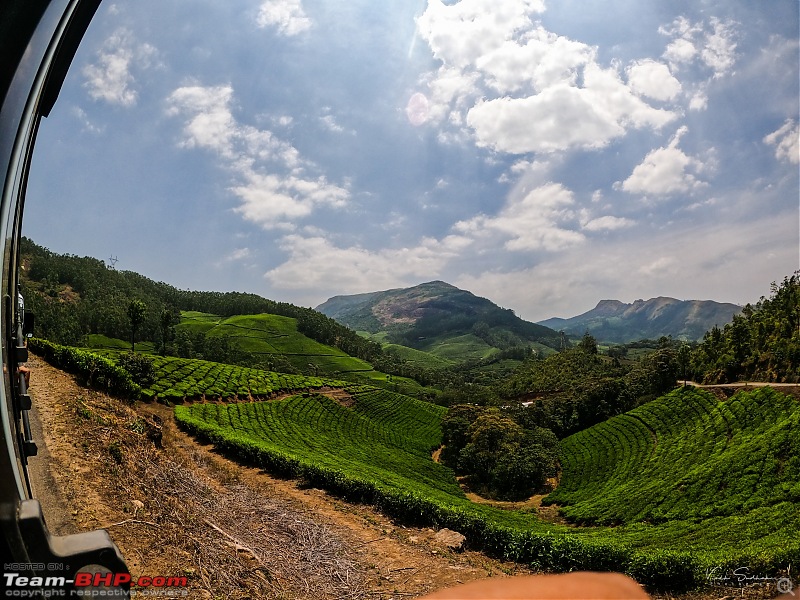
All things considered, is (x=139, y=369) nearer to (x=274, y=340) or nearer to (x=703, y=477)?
(x=703, y=477)

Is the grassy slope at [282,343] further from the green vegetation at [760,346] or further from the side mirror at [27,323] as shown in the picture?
the side mirror at [27,323]

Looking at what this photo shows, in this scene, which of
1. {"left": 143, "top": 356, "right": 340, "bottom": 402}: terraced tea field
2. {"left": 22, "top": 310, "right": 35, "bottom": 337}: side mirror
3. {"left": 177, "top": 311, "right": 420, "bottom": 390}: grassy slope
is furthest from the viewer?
{"left": 177, "top": 311, "right": 420, "bottom": 390}: grassy slope

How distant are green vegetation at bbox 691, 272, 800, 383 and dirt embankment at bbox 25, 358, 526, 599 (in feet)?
147

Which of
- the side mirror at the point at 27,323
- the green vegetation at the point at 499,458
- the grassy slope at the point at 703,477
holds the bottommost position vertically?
the green vegetation at the point at 499,458

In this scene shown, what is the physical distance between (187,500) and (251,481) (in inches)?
395

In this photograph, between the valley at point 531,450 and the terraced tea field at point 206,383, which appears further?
the terraced tea field at point 206,383

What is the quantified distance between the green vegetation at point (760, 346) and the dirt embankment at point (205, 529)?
147ft

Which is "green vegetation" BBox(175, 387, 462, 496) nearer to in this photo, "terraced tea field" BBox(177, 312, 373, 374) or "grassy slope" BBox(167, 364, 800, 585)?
"grassy slope" BBox(167, 364, 800, 585)

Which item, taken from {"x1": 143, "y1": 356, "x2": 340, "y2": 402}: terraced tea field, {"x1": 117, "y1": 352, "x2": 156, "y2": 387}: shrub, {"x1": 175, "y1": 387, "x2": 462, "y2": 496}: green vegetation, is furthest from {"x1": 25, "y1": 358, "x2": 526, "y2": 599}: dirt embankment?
{"x1": 143, "y1": 356, "x2": 340, "y2": 402}: terraced tea field

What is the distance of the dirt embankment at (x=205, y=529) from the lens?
5.55 m

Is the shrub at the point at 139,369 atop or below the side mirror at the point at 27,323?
below

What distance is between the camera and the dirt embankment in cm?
555

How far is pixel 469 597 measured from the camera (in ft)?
4.08

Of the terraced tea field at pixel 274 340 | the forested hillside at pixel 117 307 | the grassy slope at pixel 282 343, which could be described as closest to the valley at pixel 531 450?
the forested hillside at pixel 117 307
